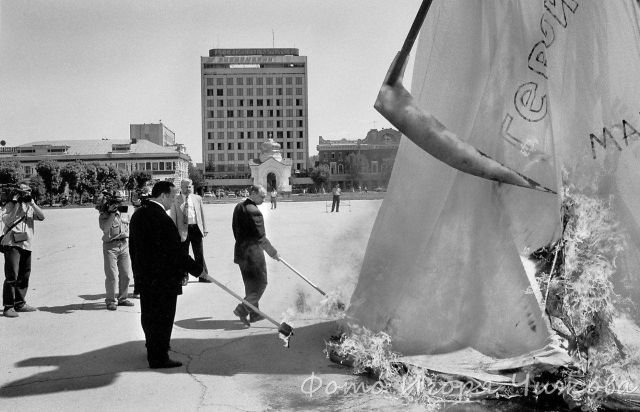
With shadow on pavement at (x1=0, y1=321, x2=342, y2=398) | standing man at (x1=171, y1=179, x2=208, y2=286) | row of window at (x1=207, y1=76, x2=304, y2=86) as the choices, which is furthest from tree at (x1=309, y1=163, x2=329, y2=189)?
shadow on pavement at (x1=0, y1=321, x2=342, y2=398)

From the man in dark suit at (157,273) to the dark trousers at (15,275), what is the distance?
2.98 meters

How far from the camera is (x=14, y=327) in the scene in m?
6.48

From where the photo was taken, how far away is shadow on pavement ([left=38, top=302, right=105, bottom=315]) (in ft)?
24.4

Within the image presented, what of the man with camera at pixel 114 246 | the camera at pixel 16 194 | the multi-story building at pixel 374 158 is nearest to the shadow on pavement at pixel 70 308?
the man with camera at pixel 114 246

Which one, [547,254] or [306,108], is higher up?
[306,108]

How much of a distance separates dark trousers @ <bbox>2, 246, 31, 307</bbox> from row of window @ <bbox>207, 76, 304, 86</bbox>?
128828mm

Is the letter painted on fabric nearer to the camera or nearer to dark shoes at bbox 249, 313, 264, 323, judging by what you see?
dark shoes at bbox 249, 313, 264, 323

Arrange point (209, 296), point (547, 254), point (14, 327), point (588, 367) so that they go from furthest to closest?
point (209, 296)
point (14, 327)
point (547, 254)
point (588, 367)

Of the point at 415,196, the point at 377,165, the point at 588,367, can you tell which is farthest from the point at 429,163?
the point at 588,367

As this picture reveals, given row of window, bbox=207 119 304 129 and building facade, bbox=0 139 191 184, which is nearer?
building facade, bbox=0 139 191 184

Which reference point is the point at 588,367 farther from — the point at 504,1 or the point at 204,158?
the point at 204,158

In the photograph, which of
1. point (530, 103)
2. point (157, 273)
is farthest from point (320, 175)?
point (530, 103)

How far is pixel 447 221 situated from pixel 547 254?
33.7 inches

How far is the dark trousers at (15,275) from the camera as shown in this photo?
706 centimetres
